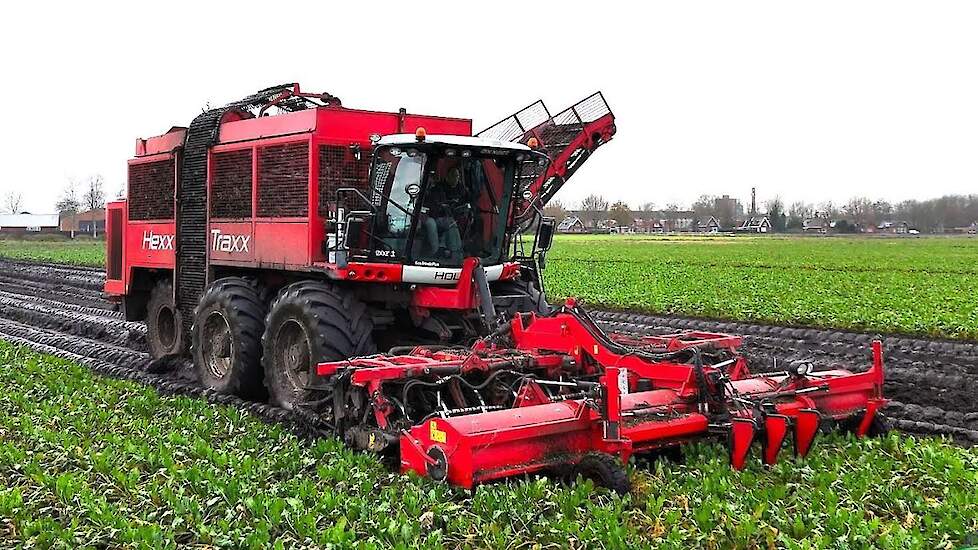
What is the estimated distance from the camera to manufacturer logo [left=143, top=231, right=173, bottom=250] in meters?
12.0

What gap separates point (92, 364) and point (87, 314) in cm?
724

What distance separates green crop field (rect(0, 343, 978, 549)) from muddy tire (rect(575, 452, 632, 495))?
10 cm

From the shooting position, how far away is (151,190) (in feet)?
40.9

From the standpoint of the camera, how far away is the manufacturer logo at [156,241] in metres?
12.0

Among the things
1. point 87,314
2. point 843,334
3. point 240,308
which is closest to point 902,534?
point 240,308

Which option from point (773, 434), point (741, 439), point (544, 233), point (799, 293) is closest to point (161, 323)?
point (544, 233)

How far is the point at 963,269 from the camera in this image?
34.4 meters

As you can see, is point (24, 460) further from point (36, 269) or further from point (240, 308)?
point (36, 269)

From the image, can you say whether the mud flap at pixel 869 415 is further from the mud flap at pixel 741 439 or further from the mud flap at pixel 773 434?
the mud flap at pixel 741 439

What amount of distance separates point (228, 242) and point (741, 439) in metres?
6.61

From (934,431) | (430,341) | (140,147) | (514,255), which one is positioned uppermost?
(140,147)

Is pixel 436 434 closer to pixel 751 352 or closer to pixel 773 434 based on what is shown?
pixel 773 434

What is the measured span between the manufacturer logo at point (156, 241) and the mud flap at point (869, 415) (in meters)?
8.48

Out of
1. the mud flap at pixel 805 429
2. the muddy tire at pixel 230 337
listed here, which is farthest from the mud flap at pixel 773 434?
the muddy tire at pixel 230 337
